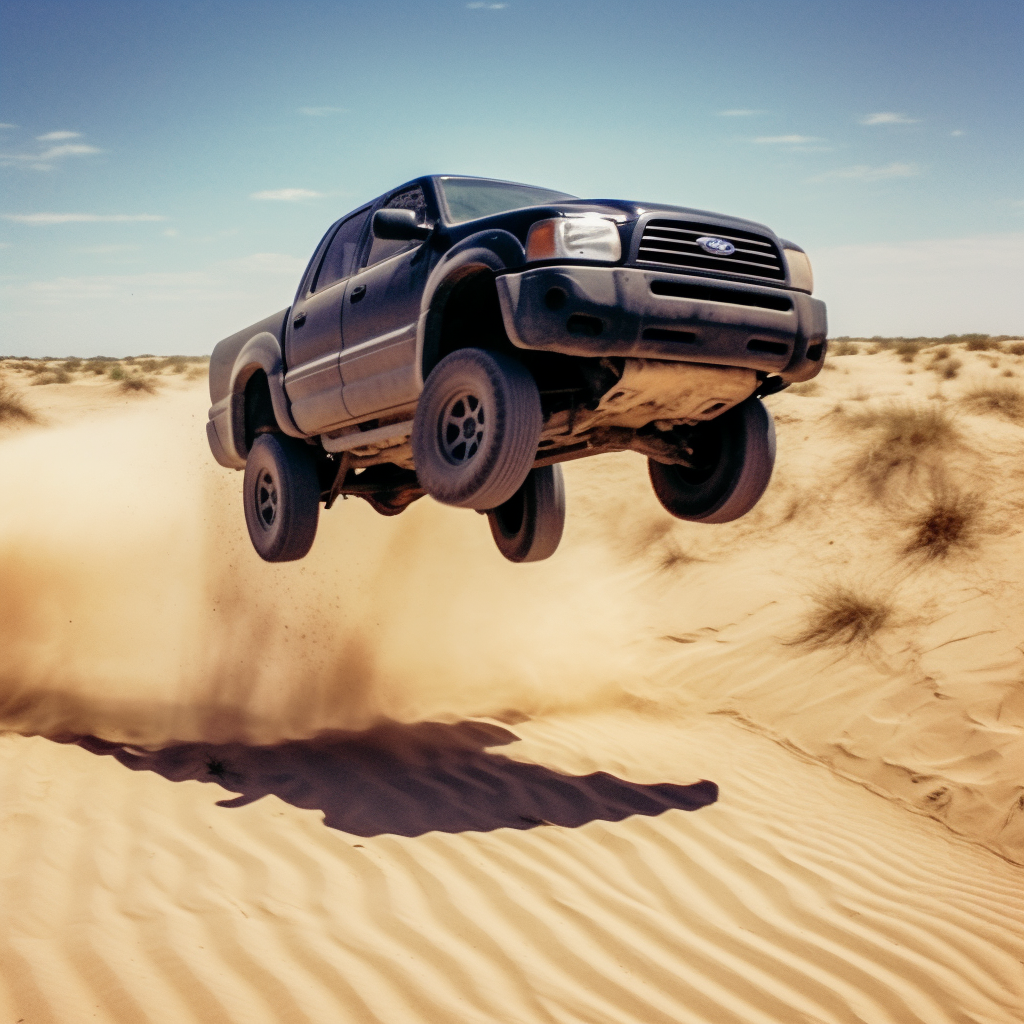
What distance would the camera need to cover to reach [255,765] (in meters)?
5.91

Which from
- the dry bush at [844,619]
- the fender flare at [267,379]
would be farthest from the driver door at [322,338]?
the dry bush at [844,619]

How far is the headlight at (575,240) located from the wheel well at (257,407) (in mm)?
3113

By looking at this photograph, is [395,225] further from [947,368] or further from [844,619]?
[947,368]

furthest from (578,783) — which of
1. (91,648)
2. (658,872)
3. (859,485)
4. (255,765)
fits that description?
(859,485)

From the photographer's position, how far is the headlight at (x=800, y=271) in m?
4.68

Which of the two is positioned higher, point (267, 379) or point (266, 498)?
point (267, 379)

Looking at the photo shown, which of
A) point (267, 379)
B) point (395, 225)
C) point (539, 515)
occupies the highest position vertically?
point (395, 225)

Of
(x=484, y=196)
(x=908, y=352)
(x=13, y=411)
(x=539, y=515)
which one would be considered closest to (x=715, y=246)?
(x=484, y=196)

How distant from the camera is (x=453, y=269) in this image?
451cm

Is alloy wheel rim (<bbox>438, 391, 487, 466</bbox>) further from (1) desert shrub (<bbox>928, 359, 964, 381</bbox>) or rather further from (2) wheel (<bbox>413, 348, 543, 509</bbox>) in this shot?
(1) desert shrub (<bbox>928, 359, 964, 381</bbox>)

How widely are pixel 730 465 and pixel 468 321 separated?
1.61 m

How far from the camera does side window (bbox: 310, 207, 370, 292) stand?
232 inches

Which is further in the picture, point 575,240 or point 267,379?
point 267,379

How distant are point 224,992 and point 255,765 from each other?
8.81 feet
